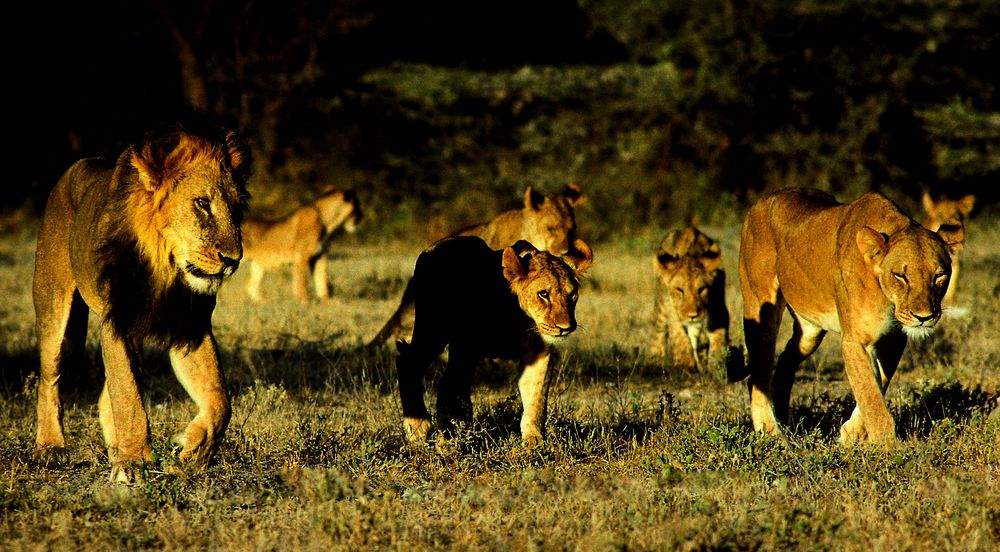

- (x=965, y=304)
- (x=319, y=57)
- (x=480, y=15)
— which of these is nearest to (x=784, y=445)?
(x=965, y=304)

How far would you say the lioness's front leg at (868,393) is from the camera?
18.6 feet

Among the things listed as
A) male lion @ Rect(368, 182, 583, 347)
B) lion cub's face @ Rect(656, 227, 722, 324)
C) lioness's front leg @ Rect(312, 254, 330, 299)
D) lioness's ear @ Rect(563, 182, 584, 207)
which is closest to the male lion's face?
lion cub's face @ Rect(656, 227, 722, 324)

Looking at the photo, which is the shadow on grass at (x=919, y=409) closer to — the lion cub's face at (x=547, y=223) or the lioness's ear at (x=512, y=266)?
the lioness's ear at (x=512, y=266)

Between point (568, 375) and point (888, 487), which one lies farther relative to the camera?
point (568, 375)

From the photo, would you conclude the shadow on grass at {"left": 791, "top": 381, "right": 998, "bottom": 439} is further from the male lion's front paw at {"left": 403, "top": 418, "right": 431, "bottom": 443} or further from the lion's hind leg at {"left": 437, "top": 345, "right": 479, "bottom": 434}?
the male lion's front paw at {"left": 403, "top": 418, "right": 431, "bottom": 443}

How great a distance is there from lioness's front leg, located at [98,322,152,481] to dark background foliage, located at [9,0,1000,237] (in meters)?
15.4

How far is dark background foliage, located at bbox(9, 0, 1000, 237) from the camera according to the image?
21.0 meters

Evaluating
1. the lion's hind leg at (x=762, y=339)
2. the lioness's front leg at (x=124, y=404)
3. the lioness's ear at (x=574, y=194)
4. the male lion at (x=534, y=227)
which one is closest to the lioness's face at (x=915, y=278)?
the lion's hind leg at (x=762, y=339)

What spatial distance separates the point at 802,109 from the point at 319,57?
28.7ft

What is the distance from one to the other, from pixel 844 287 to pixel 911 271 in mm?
472

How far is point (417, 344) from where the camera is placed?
6.42m

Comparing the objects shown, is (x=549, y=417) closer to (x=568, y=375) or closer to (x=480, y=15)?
(x=568, y=375)

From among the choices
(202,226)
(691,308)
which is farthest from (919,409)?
(202,226)

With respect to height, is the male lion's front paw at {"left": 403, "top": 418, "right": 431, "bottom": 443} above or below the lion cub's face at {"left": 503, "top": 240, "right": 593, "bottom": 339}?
below
